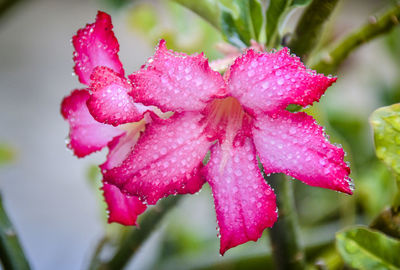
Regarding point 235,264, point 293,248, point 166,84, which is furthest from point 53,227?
point 166,84

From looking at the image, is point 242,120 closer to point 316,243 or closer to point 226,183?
point 226,183

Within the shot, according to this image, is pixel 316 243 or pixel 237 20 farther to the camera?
pixel 316 243

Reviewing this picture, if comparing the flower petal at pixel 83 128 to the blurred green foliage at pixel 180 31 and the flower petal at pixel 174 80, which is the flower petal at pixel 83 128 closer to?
the flower petal at pixel 174 80

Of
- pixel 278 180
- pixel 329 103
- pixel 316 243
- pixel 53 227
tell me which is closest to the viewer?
pixel 278 180

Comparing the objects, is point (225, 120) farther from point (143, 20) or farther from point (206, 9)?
point (143, 20)

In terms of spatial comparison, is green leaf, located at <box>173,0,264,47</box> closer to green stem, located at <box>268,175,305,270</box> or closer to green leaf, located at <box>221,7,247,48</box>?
green leaf, located at <box>221,7,247,48</box>
